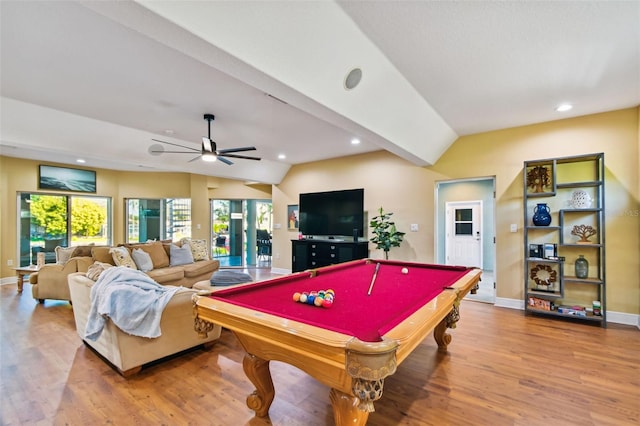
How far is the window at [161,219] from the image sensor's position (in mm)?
7934

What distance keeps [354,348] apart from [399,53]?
2400 mm

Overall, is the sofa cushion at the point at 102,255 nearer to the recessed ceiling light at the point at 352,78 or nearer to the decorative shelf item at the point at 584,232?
the recessed ceiling light at the point at 352,78

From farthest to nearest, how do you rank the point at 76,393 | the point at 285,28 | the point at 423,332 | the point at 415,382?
1. the point at 415,382
2. the point at 76,393
3. the point at 285,28
4. the point at 423,332

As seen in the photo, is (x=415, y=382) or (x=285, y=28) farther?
(x=415, y=382)

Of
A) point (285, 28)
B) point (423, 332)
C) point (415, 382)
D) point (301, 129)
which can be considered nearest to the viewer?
point (423, 332)

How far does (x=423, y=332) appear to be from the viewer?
137 centimetres

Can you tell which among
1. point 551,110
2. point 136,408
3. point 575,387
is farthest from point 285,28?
point 551,110

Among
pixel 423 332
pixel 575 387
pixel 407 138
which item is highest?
pixel 407 138

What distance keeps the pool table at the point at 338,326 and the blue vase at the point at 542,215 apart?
2283 mm

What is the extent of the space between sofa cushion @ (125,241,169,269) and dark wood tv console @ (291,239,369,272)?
8.33 feet

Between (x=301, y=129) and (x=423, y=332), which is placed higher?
(x=301, y=129)

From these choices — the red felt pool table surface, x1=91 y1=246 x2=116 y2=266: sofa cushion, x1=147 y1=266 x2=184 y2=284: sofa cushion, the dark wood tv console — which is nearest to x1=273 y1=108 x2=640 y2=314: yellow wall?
the dark wood tv console

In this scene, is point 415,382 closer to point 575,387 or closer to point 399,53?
point 575,387

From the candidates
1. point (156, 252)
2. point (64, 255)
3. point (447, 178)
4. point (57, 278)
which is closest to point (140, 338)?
point (57, 278)
